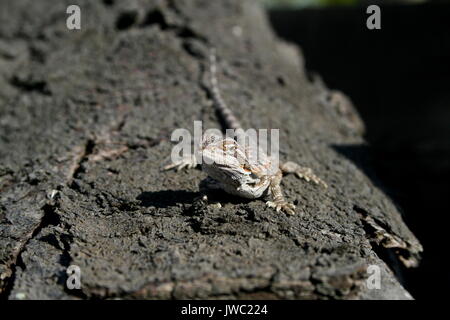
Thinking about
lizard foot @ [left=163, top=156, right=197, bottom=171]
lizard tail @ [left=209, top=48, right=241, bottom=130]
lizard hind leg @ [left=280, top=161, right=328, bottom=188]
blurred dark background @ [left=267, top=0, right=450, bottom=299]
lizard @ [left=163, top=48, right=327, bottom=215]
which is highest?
blurred dark background @ [left=267, top=0, right=450, bottom=299]

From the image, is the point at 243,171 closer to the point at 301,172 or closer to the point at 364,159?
the point at 301,172

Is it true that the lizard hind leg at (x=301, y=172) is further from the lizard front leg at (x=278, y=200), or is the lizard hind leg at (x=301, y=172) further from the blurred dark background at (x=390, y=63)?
the blurred dark background at (x=390, y=63)

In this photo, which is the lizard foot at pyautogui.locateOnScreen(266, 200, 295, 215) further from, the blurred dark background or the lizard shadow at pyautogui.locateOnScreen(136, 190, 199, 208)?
the blurred dark background

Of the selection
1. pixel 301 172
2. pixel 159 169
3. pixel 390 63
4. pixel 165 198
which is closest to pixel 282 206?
pixel 301 172

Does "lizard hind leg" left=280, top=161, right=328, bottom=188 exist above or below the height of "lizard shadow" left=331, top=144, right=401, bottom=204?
below

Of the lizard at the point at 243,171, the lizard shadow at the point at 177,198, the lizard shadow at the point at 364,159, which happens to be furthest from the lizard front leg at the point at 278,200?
the lizard shadow at the point at 364,159

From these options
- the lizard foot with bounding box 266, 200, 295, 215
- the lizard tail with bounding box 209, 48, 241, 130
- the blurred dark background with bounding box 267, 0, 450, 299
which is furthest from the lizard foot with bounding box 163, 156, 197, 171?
the blurred dark background with bounding box 267, 0, 450, 299
